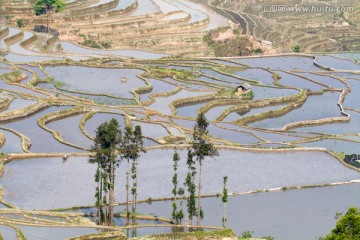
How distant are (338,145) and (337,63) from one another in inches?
790

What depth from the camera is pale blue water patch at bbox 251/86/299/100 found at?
43.6m

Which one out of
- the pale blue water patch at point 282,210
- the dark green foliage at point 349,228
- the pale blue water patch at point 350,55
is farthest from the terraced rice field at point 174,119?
the dark green foliage at point 349,228

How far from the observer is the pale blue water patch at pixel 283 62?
52844 mm

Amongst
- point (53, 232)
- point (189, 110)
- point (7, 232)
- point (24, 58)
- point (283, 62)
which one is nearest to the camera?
point (7, 232)

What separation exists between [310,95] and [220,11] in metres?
28.5

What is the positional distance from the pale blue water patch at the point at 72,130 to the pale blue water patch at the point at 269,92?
35.1ft

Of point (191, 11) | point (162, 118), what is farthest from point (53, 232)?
point (191, 11)

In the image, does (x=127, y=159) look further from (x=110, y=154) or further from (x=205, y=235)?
(x=205, y=235)

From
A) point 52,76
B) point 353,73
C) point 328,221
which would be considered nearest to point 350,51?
point 353,73

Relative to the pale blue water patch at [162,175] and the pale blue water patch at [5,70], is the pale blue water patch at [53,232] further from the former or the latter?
the pale blue water patch at [5,70]

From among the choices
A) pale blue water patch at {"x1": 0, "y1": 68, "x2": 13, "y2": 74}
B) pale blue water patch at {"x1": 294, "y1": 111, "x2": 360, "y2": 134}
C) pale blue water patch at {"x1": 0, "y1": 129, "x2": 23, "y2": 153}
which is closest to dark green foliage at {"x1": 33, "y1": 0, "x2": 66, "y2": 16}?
Answer: pale blue water patch at {"x1": 0, "y1": 68, "x2": 13, "y2": 74}

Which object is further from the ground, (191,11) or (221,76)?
(221,76)

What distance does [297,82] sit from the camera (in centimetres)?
4850

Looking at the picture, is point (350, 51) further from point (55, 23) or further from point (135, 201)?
point (135, 201)
